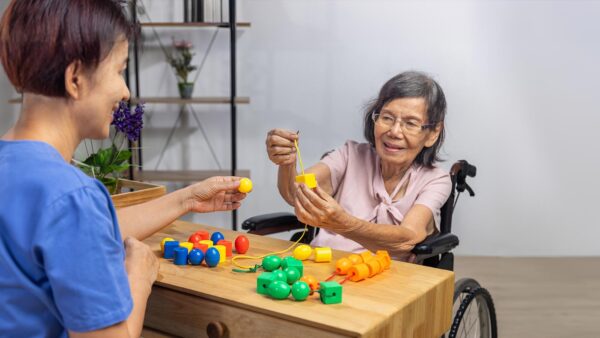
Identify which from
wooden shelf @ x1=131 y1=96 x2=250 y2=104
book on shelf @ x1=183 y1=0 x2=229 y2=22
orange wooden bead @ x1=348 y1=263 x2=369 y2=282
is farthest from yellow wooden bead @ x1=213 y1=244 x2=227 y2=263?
book on shelf @ x1=183 y1=0 x2=229 y2=22

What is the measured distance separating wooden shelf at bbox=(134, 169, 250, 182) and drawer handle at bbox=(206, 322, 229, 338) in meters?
2.70

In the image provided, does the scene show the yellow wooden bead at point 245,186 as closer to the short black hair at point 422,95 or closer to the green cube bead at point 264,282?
the green cube bead at point 264,282

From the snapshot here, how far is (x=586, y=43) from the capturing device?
13.6ft

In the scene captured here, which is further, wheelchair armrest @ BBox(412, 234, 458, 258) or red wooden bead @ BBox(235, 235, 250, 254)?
wheelchair armrest @ BBox(412, 234, 458, 258)

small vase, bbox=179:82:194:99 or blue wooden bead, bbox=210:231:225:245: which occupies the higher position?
small vase, bbox=179:82:194:99

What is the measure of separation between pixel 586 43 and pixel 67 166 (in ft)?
12.8

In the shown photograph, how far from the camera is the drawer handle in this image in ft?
4.61

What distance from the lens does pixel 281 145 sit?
210 centimetres

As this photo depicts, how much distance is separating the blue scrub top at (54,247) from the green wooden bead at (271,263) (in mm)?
589

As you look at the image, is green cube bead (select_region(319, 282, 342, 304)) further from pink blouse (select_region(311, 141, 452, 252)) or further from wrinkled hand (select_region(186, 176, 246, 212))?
pink blouse (select_region(311, 141, 452, 252))

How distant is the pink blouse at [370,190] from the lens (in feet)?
7.20

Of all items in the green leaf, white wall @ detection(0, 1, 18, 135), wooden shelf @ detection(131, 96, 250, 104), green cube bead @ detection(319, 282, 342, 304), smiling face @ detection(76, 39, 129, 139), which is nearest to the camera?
smiling face @ detection(76, 39, 129, 139)

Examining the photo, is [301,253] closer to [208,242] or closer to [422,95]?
[208,242]

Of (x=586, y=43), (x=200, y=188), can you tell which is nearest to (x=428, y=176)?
(x=200, y=188)
